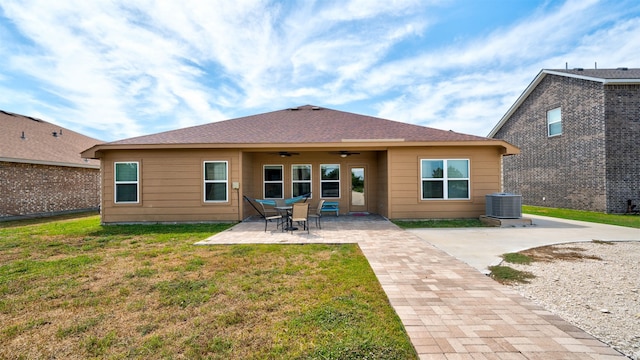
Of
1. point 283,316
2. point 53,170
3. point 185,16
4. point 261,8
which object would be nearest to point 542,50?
A: point 261,8

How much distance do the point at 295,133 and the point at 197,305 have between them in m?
7.06

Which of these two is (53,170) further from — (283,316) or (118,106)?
(283,316)

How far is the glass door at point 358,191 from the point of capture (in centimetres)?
1030

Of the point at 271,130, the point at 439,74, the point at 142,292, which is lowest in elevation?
the point at 142,292

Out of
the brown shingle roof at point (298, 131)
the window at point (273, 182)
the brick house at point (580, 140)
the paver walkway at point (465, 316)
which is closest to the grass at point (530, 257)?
the paver walkway at point (465, 316)

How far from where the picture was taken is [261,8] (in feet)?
27.1

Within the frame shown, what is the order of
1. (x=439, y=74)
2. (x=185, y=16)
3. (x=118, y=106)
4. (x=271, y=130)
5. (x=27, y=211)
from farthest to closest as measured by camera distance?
(x=118, y=106), (x=439, y=74), (x=27, y=211), (x=271, y=130), (x=185, y=16)

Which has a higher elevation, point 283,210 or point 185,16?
point 185,16

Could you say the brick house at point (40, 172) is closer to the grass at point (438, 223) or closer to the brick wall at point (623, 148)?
the grass at point (438, 223)

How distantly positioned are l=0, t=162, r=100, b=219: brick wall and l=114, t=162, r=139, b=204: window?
5.50m

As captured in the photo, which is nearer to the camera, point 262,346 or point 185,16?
point 262,346

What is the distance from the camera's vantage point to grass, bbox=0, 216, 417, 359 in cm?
210

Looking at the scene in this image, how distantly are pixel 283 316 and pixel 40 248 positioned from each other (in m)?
6.16

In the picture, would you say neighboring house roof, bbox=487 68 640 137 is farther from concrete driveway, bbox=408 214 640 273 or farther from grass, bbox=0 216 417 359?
grass, bbox=0 216 417 359
